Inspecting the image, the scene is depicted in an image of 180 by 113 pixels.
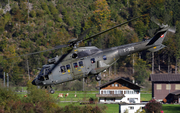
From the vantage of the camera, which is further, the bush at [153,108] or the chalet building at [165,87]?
the chalet building at [165,87]

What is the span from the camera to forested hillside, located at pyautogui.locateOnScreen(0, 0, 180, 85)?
140 metres

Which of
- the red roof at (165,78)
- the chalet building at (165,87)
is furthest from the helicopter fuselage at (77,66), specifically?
the red roof at (165,78)

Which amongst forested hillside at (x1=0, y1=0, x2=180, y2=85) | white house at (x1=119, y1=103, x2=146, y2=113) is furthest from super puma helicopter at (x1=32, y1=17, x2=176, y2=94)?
forested hillside at (x1=0, y1=0, x2=180, y2=85)

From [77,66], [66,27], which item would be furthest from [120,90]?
[77,66]

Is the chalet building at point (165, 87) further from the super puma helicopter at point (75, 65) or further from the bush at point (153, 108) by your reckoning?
→ the super puma helicopter at point (75, 65)

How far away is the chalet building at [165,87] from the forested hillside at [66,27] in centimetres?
Result: 2441

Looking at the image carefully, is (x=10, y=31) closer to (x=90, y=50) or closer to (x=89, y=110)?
(x=89, y=110)

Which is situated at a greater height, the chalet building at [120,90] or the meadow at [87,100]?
the chalet building at [120,90]

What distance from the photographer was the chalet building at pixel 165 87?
11169 cm

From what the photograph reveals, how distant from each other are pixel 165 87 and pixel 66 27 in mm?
71804

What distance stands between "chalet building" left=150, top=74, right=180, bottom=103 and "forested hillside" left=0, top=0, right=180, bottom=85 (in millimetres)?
24414

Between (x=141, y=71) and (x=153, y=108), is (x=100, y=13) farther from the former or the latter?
(x=153, y=108)

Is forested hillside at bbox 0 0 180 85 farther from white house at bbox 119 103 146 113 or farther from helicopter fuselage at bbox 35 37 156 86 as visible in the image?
helicopter fuselage at bbox 35 37 156 86

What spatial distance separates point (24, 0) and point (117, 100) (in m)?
87.3
